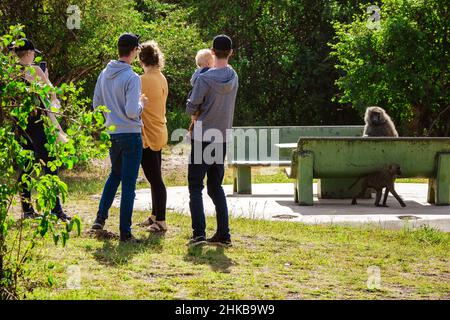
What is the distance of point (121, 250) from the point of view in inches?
282

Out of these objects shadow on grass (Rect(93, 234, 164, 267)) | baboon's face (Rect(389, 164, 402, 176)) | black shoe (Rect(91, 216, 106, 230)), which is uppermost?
baboon's face (Rect(389, 164, 402, 176))

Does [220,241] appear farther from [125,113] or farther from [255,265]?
[125,113]

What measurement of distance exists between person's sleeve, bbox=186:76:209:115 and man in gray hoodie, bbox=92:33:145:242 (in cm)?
42

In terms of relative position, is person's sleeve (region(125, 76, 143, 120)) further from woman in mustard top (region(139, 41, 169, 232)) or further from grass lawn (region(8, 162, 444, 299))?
grass lawn (region(8, 162, 444, 299))

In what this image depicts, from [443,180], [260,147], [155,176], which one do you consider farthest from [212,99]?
[260,147]

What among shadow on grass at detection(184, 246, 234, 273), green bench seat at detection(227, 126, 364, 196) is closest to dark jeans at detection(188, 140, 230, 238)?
shadow on grass at detection(184, 246, 234, 273)

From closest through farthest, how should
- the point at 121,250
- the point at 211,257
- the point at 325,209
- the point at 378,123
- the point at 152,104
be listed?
the point at 211,257, the point at 121,250, the point at 152,104, the point at 325,209, the point at 378,123

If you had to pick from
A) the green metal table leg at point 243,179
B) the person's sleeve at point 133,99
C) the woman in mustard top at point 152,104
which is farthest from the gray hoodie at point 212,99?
the green metal table leg at point 243,179

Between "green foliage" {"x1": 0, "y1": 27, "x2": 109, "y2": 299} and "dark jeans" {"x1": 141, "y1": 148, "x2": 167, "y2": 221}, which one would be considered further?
"dark jeans" {"x1": 141, "y1": 148, "x2": 167, "y2": 221}

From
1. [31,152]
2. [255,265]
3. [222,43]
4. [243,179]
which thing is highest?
[222,43]

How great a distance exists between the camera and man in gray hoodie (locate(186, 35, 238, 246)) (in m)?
7.37

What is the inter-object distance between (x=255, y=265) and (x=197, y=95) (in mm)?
1520

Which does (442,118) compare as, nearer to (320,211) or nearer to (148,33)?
(148,33)

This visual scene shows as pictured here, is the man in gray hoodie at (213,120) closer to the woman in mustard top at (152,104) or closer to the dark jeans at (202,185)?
the dark jeans at (202,185)
